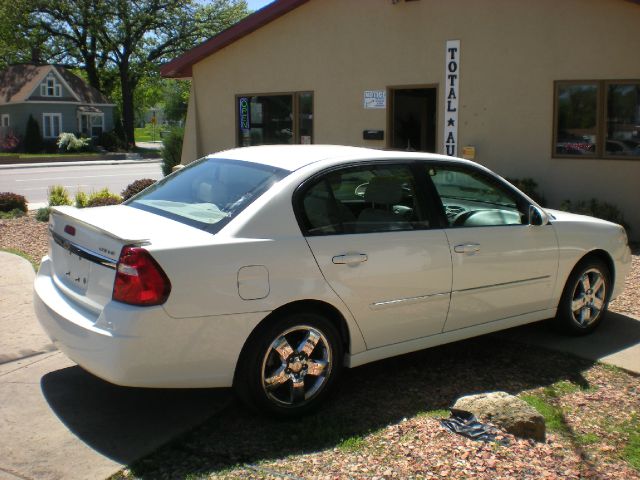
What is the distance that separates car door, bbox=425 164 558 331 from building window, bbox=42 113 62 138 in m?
45.3

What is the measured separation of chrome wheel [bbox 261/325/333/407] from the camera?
4148 mm

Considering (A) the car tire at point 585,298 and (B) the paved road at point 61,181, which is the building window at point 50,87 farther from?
(A) the car tire at point 585,298

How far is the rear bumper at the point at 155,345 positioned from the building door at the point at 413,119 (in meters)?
9.07

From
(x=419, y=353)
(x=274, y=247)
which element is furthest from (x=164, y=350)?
(x=419, y=353)

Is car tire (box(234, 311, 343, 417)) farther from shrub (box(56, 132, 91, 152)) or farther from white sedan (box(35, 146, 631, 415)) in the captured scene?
shrub (box(56, 132, 91, 152))

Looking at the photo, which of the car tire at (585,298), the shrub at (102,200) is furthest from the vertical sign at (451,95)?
the car tire at (585,298)

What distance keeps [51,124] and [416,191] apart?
46260 mm

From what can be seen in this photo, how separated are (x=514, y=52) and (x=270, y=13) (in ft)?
14.7

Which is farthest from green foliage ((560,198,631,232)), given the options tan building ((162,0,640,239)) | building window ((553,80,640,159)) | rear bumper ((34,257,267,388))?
rear bumper ((34,257,267,388))

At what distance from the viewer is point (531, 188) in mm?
11156

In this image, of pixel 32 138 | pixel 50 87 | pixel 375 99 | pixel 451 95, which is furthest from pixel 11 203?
pixel 50 87

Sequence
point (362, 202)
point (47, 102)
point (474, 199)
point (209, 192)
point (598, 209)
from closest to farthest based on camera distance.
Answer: point (209, 192)
point (362, 202)
point (474, 199)
point (598, 209)
point (47, 102)

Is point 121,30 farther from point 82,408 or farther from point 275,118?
point 82,408

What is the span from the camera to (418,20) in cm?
1198
